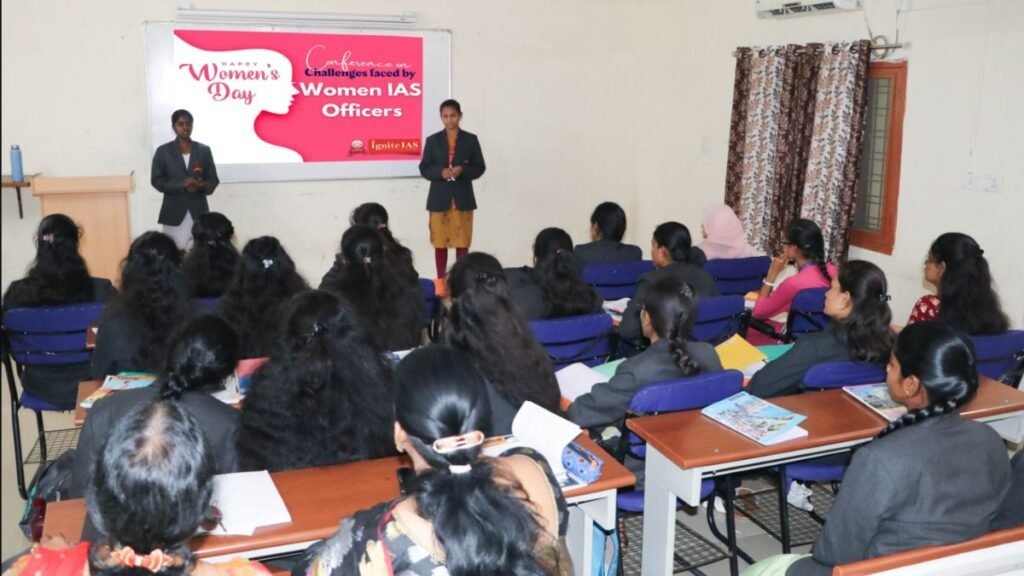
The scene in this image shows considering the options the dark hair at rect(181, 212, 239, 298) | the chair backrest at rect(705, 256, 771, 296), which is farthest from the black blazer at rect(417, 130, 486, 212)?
the dark hair at rect(181, 212, 239, 298)

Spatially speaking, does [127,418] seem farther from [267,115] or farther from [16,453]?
[267,115]

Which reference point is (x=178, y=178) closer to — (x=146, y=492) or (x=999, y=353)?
(x=999, y=353)

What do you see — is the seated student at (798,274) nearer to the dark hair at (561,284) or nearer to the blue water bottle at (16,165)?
the dark hair at (561,284)

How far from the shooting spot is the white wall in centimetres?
541

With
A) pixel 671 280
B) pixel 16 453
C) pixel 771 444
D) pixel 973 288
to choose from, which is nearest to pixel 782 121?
pixel 973 288

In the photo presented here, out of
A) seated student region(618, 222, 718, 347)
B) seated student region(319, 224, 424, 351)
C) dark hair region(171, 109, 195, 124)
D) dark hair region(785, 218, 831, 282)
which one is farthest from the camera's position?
dark hair region(171, 109, 195, 124)

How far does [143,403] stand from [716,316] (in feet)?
8.77

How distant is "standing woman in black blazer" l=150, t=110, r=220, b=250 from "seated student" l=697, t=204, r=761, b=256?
3500 millimetres

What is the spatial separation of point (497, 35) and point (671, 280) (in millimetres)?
5096

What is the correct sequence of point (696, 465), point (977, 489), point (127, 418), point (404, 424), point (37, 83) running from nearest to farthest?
point (127, 418) < point (404, 424) < point (977, 489) < point (696, 465) < point (37, 83)

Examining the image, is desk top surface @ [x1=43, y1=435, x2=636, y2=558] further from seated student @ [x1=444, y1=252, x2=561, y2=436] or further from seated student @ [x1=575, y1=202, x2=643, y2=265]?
seated student @ [x1=575, y1=202, x2=643, y2=265]

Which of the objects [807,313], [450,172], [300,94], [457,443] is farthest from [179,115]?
[457,443]

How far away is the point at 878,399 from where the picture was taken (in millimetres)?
3016

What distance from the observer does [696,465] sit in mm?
2537
